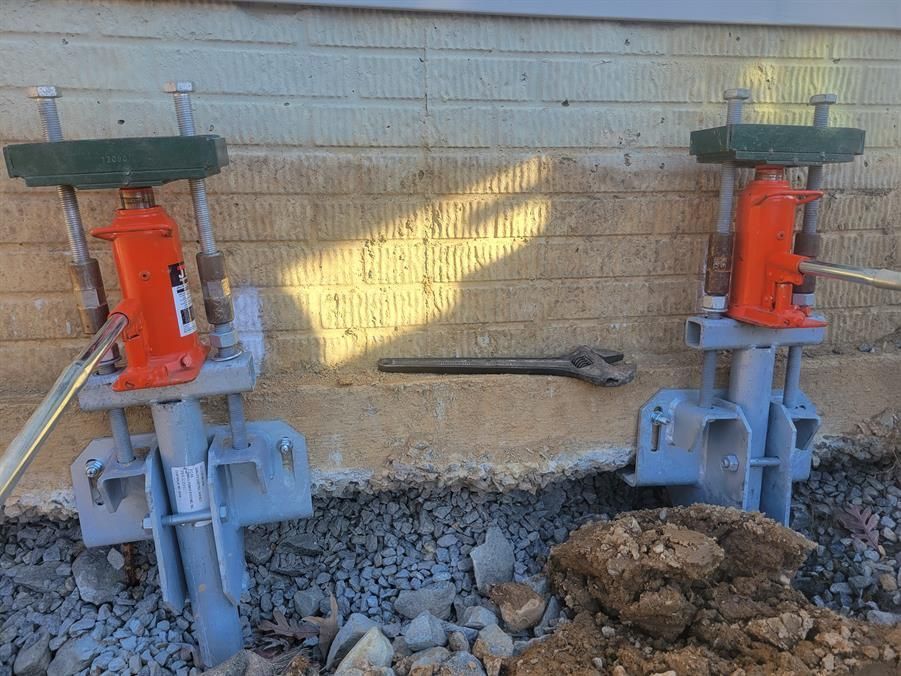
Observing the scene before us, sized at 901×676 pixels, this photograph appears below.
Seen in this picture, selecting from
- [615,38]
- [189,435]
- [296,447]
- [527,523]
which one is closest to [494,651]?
[527,523]

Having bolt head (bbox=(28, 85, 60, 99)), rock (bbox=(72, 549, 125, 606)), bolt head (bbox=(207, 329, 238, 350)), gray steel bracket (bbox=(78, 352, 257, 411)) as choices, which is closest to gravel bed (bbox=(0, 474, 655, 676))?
rock (bbox=(72, 549, 125, 606))

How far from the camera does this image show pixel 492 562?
6.89 ft

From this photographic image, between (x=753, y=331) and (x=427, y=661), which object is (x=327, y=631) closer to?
(x=427, y=661)

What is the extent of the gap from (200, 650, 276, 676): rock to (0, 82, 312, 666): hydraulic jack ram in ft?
0.46

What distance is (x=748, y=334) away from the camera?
205cm

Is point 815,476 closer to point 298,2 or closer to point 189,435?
point 189,435

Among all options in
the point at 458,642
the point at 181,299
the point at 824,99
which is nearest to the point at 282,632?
the point at 458,642

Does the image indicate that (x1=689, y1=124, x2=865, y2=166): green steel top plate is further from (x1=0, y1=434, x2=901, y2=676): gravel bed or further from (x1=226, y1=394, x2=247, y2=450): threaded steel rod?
(x1=226, y1=394, x2=247, y2=450): threaded steel rod

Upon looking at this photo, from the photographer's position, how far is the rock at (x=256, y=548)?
2111mm

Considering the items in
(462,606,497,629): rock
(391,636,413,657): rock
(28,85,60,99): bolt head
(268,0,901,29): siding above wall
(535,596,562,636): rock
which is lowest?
(535,596,562,636): rock

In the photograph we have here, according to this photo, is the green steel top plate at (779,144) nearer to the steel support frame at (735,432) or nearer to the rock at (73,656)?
the steel support frame at (735,432)

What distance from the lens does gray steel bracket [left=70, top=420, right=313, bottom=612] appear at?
182 centimetres

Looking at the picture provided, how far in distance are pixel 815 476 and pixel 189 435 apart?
2.23 m

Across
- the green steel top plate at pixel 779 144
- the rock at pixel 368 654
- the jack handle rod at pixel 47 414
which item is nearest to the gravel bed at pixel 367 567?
the rock at pixel 368 654
